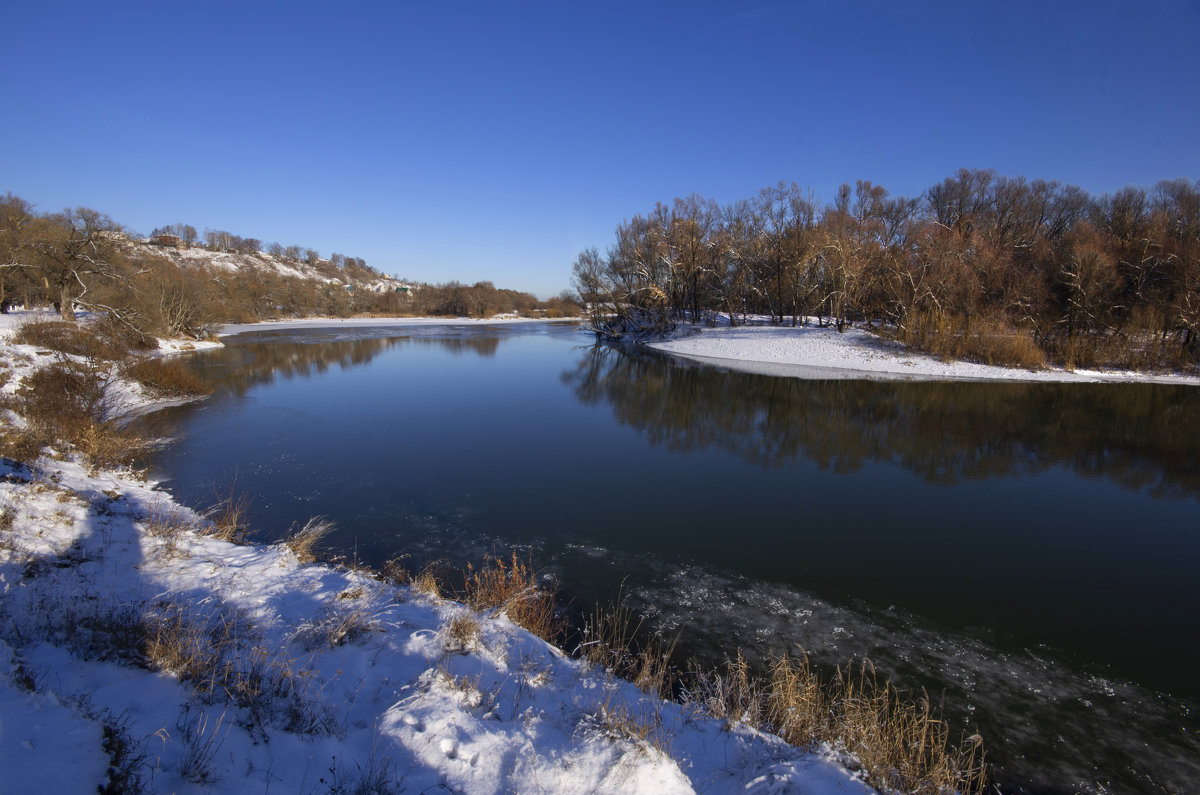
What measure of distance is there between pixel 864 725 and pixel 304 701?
12.6 ft

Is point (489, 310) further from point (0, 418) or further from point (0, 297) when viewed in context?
point (0, 418)

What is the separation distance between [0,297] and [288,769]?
128ft

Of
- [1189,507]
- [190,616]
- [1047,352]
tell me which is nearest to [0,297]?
[190,616]

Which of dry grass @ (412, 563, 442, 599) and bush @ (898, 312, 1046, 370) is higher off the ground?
bush @ (898, 312, 1046, 370)

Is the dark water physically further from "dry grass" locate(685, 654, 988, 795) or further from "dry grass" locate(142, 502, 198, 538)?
"dry grass" locate(142, 502, 198, 538)

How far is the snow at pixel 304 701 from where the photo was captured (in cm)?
254

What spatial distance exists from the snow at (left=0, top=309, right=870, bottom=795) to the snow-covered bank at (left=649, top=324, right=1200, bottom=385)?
2303cm

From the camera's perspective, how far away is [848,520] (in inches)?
320

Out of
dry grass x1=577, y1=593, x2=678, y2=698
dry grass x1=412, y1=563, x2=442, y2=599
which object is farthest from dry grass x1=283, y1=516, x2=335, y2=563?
dry grass x1=577, y1=593, x2=678, y2=698

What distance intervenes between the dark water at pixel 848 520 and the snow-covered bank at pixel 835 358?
6.06m

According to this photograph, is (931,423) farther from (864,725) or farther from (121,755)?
(121,755)

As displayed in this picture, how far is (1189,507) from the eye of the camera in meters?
9.02

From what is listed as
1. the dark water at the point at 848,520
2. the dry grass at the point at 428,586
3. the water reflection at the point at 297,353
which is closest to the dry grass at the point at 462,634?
the dry grass at the point at 428,586

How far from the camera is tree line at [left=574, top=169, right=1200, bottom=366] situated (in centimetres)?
2539
